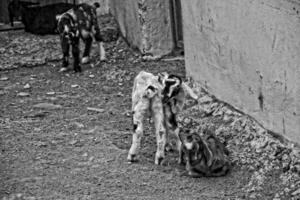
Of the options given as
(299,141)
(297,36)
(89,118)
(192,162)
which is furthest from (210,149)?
(89,118)

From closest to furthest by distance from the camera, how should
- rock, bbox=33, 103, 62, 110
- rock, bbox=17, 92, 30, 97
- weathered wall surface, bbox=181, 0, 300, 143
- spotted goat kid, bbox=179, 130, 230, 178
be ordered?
weathered wall surface, bbox=181, 0, 300, 143 → spotted goat kid, bbox=179, 130, 230, 178 → rock, bbox=33, 103, 62, 110 → rock, bbox=17, 92, 30, 97

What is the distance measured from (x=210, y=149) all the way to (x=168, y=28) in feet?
13.5

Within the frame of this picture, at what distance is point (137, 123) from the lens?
7.63 m

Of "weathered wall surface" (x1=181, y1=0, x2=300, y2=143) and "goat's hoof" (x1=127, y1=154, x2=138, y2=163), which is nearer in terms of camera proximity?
"weathered wall surface" (x1=181, y1=0, x2=300, y2=143)

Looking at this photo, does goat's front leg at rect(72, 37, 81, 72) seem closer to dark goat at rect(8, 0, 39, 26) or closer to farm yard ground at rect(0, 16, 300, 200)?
farm yard ground at rect(0, 16, 300, 200)

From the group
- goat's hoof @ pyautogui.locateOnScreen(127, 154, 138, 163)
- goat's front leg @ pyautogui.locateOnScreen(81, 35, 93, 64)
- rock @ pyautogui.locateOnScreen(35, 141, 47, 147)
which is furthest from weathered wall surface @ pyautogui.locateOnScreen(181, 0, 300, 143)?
goat's front leg @ pyautogui.locateOnScreen(81, 35, 93, 64)

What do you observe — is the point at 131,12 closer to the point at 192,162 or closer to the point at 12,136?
the point at 12,136

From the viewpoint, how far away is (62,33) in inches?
446

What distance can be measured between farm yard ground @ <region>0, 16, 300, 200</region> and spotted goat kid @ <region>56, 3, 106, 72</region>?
245 mm

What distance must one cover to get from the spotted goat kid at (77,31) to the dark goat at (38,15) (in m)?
1.75

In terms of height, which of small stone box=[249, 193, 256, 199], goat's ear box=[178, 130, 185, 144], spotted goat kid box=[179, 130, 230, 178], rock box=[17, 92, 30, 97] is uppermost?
goat's ear box=[178, 130, 185, 144]

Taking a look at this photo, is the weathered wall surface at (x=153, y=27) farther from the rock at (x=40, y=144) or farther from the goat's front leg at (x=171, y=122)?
the goat's front leg at (x=171, y=122)

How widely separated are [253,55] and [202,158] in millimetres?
1178

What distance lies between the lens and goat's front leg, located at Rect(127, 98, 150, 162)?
24.9ft
